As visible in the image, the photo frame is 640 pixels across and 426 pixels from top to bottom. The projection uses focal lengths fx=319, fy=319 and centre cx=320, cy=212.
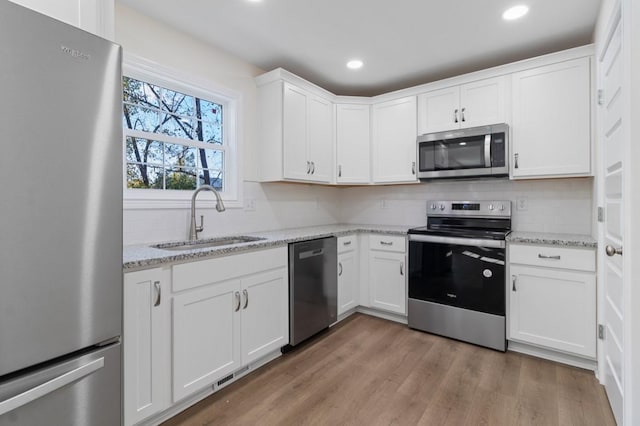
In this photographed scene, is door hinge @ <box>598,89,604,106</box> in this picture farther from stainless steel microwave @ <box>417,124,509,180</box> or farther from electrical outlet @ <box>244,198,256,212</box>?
electrical outlet @ <box>244,198,256,212</box>

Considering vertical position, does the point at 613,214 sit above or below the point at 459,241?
above

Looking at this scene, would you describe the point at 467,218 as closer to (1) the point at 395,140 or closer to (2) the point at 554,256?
(2) the point at 554,256

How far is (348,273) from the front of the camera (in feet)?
10.5

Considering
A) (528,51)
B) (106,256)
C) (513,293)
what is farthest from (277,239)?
(528,51)

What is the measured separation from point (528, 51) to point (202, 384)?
3569 mm

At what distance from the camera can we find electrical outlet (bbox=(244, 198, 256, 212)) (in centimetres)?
294

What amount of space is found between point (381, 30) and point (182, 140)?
5.79 ft

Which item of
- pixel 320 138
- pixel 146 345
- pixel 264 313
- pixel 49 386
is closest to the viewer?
pixel 49 386

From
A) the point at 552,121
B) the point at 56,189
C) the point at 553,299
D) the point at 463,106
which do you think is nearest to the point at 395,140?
the point at 463,106

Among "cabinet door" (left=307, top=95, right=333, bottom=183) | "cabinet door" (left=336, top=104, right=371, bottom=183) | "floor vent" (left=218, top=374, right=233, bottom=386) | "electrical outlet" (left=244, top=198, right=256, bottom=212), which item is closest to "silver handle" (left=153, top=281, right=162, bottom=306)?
"floor vent" (left=218, top=374, right=233, bottom=386)

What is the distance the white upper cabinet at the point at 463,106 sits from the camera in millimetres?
2775

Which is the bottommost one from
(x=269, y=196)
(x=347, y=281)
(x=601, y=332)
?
(x=601, y=332)

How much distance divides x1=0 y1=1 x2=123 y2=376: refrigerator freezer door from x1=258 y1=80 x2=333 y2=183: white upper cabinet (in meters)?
1.67

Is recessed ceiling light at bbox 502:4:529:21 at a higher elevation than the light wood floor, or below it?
higher
